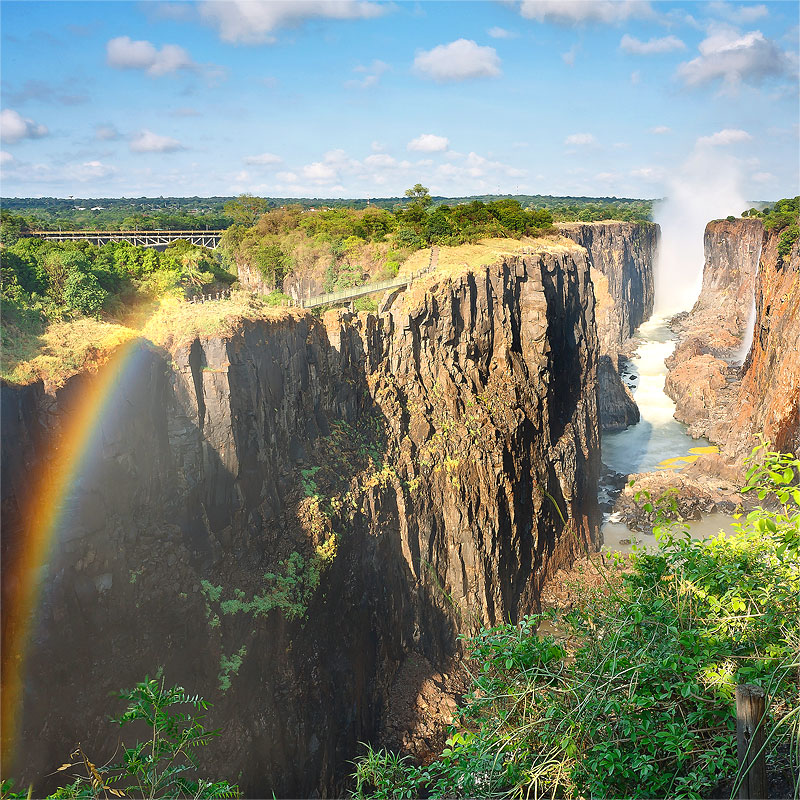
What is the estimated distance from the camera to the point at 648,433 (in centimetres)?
5931

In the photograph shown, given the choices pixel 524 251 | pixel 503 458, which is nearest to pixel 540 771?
pixel 503 458

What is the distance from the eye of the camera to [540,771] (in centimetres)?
622

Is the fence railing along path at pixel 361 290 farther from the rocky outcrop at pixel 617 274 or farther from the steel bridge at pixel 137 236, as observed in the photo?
the rocky outcrop at pixel 617 274

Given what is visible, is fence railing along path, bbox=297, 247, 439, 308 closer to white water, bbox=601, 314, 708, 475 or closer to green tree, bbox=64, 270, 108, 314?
green tree, bbox=64, 270, 108, 314

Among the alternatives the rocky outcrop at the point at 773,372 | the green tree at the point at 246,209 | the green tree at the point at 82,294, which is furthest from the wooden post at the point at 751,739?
the green tree at the point at 246,209

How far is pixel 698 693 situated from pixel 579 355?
1368 inches

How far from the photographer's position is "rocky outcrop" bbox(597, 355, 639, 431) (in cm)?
6016

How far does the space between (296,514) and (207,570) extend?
14.3ft

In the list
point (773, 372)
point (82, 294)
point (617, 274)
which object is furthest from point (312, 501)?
point (617, 274)

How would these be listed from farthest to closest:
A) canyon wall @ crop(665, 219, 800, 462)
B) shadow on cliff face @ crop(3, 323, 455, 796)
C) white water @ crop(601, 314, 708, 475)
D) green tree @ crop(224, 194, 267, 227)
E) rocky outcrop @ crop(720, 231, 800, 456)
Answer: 1. white water @ crop(601, 314, 708, 475)
2. green tree @ crop(224, 194, 267, 227)
3. canyon wall @ crop(665, 219, 800, 462)
4. rocky outcrop @ crop(720, 231, 800, 456)
5. shadow on cliff face @ crop(3, 323, 455, 796)

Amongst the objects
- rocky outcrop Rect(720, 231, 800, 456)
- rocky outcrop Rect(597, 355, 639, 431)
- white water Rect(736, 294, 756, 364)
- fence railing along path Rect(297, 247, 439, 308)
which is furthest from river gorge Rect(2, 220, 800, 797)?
white water Rect(736, 294, 756, 364)

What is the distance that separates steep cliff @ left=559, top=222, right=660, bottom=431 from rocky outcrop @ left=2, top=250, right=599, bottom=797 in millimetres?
24980

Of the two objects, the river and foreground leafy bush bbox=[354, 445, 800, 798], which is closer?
foreground leafy bush bbox=[354, 445, 800, 798]

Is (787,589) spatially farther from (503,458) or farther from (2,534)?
(503,458)
